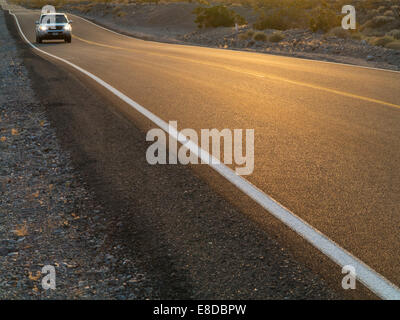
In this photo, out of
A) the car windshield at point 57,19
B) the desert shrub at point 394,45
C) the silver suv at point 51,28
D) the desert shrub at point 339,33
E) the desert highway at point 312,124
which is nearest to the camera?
the desert highway at point 312,124

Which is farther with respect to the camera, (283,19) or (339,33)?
(283,19)

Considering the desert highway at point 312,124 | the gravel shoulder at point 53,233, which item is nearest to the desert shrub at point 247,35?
the desert highway at point 312,124

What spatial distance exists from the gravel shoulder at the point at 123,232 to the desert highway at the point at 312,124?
1.87 feet

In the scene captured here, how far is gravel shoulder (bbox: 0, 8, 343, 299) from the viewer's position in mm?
3672

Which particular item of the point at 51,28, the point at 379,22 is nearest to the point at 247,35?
the point at 51,28

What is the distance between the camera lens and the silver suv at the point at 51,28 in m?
30.2

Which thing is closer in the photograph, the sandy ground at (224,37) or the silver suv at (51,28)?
the sandy ground at (224,37)

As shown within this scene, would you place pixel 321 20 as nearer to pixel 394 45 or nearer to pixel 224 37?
pixel 224 37

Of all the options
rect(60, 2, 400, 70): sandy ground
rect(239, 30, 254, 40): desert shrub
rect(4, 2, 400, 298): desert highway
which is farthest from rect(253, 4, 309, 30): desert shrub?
rect(4, 2, 400, 298): desert highway

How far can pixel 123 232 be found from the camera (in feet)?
15.1

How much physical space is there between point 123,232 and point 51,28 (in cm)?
2804

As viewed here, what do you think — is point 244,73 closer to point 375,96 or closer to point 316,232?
point 375,96

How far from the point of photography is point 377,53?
70.4ft

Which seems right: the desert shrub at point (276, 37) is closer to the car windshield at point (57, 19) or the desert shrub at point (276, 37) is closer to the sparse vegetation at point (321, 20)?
the sparse vegetation at point (321, 20)
